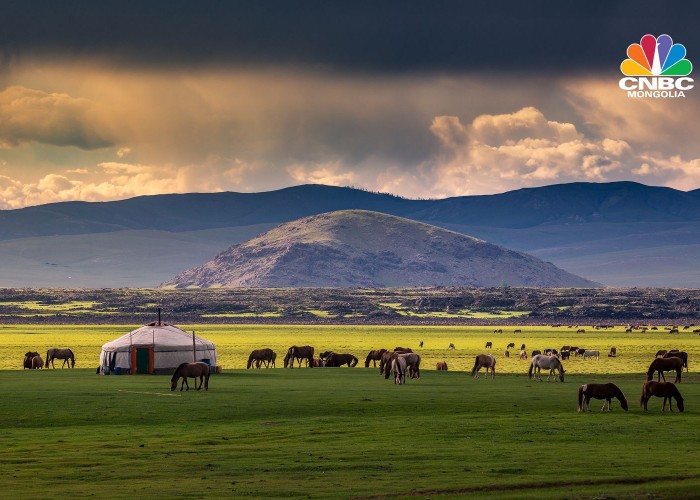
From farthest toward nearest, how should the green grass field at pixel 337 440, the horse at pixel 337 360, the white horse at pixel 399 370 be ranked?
the horse at pixel 337 360 < the white horse at pixel 399 370 < the green grass field at pixel 337 440

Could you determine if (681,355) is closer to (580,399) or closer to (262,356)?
(262,356)

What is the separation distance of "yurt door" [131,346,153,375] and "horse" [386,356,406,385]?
15565 millimetres

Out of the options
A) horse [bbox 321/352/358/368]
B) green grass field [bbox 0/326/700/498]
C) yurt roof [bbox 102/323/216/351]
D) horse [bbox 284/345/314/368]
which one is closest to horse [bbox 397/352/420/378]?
green grass field [bbox 0/326/700/498]

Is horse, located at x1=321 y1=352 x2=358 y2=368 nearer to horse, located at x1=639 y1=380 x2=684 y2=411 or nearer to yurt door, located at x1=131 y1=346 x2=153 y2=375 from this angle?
yurt door, located at x1=131 y1=346 x2=153 y2=375

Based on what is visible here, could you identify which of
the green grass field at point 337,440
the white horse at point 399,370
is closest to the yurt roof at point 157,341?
the green grass field at point 337,440

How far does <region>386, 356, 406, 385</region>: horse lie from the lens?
6125 cm

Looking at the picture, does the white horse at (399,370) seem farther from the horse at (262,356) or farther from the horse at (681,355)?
the horse at (262,356)

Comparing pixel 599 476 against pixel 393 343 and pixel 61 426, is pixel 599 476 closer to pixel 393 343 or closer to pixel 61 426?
pixel 61 426

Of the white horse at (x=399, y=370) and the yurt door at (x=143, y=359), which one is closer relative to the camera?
the white horse at (x=399, y=370)

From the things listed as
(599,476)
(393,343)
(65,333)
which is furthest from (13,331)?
(599,476)

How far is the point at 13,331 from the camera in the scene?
529 feet

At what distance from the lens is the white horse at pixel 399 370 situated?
61.2 meters

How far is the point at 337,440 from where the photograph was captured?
1462 inches

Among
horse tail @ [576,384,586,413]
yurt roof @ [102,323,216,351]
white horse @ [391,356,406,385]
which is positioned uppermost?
yurt roof @ [102,323,216,351]
